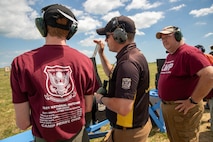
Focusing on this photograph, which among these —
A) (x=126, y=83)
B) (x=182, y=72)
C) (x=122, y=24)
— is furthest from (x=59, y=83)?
(x=182, y=72)

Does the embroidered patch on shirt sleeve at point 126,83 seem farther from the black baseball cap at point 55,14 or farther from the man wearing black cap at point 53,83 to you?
the black baseball cap at point 55,14

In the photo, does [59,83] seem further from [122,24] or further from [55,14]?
[122,24]

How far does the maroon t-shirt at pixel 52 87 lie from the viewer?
141 cm

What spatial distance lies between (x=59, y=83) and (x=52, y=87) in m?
0.06

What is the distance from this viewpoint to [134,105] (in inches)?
81.4

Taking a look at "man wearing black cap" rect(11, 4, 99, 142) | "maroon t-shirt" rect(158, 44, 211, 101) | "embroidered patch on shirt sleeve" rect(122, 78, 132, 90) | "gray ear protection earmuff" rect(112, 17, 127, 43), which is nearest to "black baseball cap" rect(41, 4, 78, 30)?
"man wearing black cap" rect(11, 4, 99, 142)

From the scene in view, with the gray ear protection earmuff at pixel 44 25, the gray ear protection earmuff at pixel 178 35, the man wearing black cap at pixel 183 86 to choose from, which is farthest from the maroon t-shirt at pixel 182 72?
the gray ear protection earmuff at pixel 44 25

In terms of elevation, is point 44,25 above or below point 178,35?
below

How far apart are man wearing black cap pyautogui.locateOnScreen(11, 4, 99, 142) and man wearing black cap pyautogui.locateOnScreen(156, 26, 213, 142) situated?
5.34 feet

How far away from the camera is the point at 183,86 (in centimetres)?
281

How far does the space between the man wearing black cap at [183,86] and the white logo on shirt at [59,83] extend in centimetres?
181

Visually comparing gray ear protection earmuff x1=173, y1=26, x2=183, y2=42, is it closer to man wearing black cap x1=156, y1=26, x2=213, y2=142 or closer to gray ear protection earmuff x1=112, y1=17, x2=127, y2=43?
man wearing black cap x1=156, y1=26, x2=213, y2=142

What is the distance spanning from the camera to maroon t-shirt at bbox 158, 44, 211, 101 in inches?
104

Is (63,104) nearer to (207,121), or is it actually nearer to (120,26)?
(120,26)
